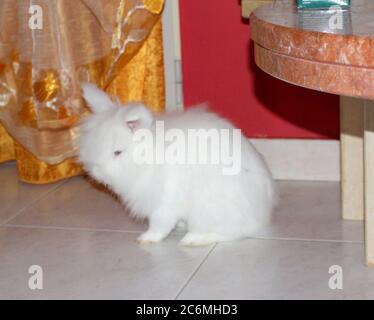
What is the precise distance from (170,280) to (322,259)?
429 millimetres

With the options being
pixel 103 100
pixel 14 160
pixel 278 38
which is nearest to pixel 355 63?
pixel 278 38

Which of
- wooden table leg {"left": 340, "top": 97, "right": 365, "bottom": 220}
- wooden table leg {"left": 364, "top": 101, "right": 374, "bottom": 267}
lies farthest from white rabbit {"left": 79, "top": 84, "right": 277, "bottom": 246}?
wooden table leg {"left": 364, "top": 101, "right": 374, "bottom": 267}

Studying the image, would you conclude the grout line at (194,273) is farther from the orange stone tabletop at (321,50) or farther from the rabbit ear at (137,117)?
the orange stone tabletop at (321,50)

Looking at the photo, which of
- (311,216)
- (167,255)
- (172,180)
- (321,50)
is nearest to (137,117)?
(172,180)

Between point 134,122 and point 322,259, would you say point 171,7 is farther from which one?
point 322,259

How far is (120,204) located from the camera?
258cm

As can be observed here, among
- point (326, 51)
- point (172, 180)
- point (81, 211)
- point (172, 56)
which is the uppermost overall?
point (326, 51)

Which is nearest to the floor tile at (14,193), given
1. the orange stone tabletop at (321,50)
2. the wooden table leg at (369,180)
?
the wooden table leg at (369,180)

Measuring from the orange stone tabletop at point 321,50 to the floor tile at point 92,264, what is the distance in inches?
28.8

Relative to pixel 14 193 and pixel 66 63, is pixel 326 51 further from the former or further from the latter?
pixel 14 193

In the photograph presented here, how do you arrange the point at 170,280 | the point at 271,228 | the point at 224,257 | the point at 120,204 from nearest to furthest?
the point at 170,280 < the point at 224,257 < the point at 271,228 < the point at 120,204

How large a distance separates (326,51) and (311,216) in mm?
1194

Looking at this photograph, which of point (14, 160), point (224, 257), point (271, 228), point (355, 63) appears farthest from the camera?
point (14, 160)

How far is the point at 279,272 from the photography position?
6.63 ft
